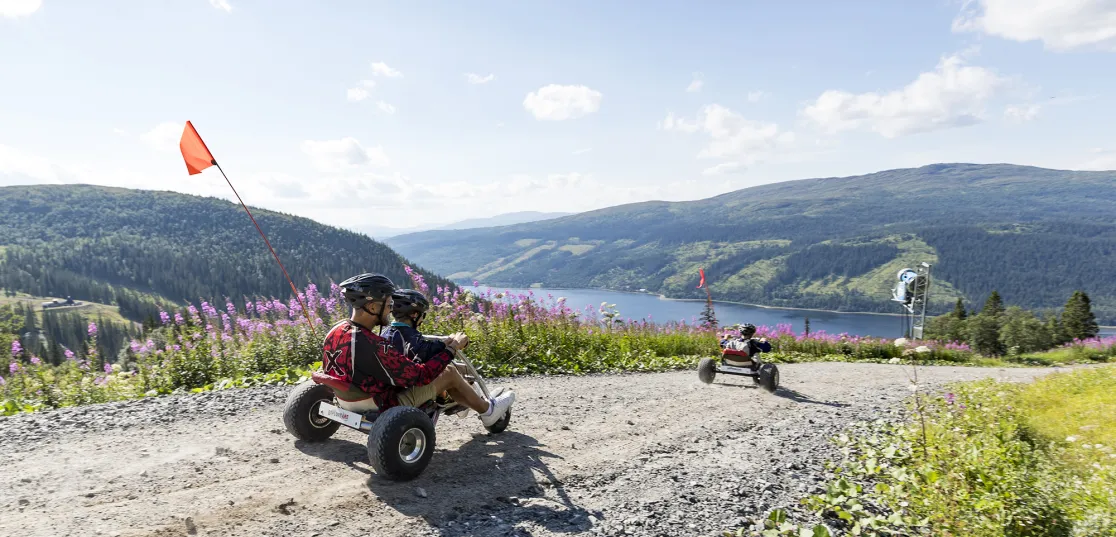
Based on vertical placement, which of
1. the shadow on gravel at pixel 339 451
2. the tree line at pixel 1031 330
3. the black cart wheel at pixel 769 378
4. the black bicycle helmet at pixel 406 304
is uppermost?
the black bicycle helmet at pixel 406 304

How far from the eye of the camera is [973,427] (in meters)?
6.70

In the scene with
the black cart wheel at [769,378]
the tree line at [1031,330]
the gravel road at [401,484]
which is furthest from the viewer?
the tree line at [1031,330]

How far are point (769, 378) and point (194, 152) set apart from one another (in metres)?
10.6

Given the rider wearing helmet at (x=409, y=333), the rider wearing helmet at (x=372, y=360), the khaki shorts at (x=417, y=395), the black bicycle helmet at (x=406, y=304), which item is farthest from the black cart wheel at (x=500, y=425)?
the black bicycle helmet at (x=406, y=304)

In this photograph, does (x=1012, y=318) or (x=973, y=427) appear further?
(x=1012, y=318)

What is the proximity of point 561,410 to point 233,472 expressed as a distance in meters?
4.16

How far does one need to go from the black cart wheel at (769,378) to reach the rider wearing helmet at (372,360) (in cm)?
718

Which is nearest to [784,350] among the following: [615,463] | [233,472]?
[615,463]

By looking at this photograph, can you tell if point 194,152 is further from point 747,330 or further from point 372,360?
point 747,330

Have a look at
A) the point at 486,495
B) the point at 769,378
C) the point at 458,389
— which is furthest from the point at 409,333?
the point at 769,378

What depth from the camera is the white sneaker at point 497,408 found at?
20.1 feet

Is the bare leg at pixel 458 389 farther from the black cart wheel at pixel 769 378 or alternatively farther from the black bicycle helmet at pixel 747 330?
the black bicycle helmet at pixel 747 330

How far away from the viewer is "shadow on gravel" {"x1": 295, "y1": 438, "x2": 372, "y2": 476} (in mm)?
5395

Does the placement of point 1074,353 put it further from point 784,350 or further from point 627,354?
point 627,354
